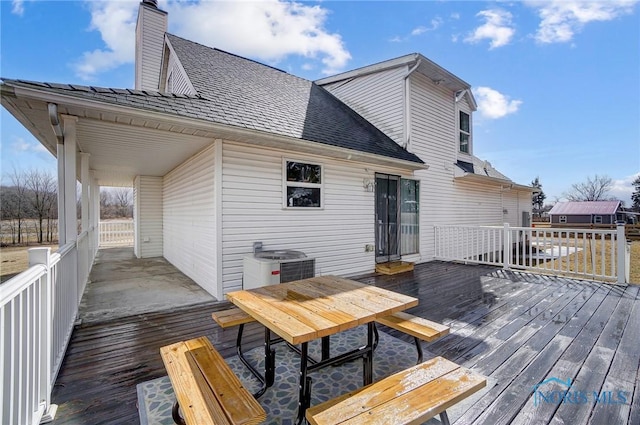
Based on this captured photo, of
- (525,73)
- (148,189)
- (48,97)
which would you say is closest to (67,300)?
(48,97)

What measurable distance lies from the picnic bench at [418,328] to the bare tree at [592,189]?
52.1 metres

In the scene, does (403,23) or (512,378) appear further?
(403,23)

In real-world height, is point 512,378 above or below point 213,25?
below

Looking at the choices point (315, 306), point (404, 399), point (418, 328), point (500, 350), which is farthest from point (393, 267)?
point (404, 399)

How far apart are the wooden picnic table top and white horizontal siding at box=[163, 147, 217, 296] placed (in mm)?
2473

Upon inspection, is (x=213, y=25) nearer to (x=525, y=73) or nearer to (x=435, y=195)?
(x=435, y=195)

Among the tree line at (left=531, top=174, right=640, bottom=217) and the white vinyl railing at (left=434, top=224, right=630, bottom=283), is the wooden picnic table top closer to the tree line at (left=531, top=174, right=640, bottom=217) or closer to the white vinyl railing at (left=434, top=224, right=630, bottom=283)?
the white vinyl railing at (left=434, top=224, right=630, bottom=283)

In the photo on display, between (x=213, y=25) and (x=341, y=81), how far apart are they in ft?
13.7

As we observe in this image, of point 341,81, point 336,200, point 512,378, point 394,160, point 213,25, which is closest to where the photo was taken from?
point 512,378

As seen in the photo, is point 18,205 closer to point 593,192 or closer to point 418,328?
point 418,328

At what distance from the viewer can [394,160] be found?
6387mm

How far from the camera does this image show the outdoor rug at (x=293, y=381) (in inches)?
76.0

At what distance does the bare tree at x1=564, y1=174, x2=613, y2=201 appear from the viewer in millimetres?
39062

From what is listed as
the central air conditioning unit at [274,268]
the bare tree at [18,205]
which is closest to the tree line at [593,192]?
the central air conditioning unit at [274,268]
